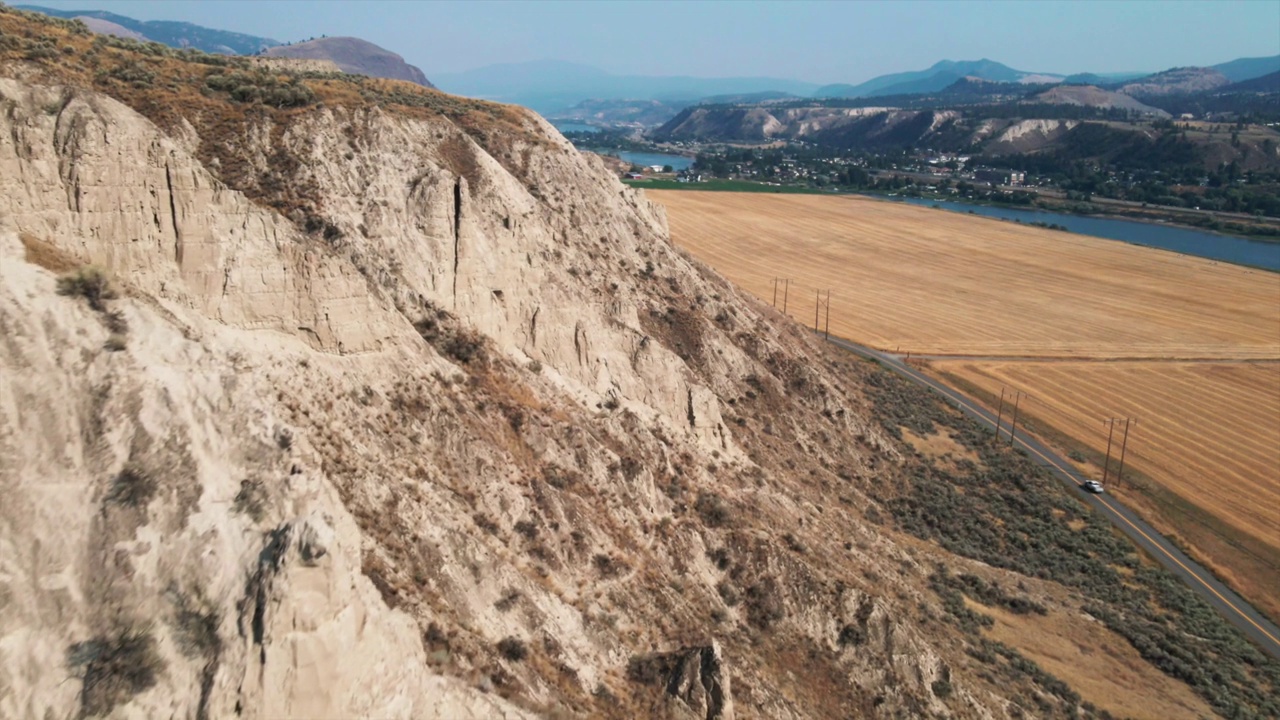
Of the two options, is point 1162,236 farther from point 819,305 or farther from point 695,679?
point 695,679

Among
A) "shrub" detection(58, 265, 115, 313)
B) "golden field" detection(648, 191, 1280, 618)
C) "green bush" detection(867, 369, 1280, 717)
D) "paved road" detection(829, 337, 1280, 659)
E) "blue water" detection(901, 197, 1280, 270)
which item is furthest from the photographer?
"blue water" detection(901, 197, 1280, 270)

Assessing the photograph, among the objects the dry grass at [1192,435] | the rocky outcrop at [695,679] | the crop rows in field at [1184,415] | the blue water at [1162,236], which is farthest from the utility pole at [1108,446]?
the blue water at [1162,236]

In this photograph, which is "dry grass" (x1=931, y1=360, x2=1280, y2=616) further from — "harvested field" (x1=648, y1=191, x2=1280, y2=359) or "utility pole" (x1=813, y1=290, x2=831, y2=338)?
"utility pole" (x1=813, y1=290, x2=831, y2=338)

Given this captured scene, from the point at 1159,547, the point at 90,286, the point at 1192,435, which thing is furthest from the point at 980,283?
the point at 90,286

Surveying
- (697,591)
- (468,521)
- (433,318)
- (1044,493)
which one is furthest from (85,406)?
(1044,493)

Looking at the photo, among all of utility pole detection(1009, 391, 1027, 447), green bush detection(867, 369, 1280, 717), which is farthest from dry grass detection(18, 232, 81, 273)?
utility pole detection(1009, 391, 1027, 447)

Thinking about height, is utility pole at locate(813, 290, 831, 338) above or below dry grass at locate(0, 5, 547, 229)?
below

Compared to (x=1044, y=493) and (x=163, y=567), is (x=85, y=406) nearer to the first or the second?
(x=163, y=567)

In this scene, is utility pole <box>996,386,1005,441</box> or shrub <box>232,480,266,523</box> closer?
shrub <box>232,480,266,523</box>
